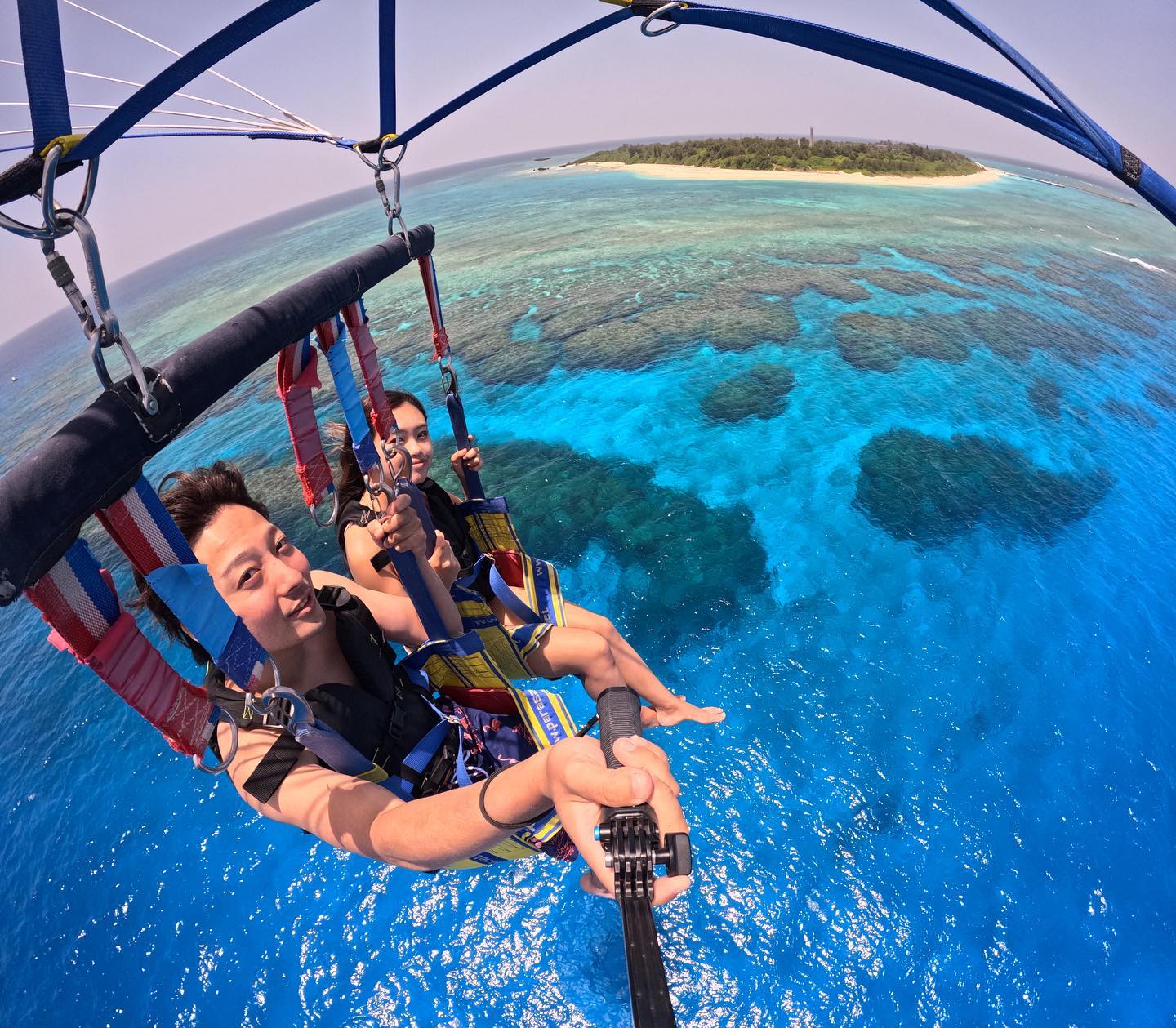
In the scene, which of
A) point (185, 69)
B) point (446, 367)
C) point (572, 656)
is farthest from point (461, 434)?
point (185, 69)

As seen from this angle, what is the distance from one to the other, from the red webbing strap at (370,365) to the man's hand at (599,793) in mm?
1683

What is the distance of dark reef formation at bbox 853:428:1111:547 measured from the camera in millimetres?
6715

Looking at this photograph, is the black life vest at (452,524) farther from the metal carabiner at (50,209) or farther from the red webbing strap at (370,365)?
the metal carabiner at (50,209)

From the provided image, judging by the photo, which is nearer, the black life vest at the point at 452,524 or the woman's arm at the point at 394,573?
the woman's arm at the point at 394,573

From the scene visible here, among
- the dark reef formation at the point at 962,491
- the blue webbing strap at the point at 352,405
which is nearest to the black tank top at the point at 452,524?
the blue webbing strap at the point at 352,405

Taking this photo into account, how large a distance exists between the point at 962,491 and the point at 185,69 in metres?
8.45

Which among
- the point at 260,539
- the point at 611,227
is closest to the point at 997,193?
the point at 611,227

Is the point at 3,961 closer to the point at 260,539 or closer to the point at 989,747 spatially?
the point at 260,539

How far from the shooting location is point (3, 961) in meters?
4.21

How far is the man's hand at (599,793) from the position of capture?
3.84 feet

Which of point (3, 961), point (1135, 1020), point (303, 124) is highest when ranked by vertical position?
point (303, 124)

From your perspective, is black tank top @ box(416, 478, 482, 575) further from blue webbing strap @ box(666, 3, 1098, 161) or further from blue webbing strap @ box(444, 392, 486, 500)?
blue webbing strap @ box(666, 3, 1098, 161)

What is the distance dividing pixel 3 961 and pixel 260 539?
5.20 m

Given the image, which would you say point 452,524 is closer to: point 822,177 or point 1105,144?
point 1105,144
